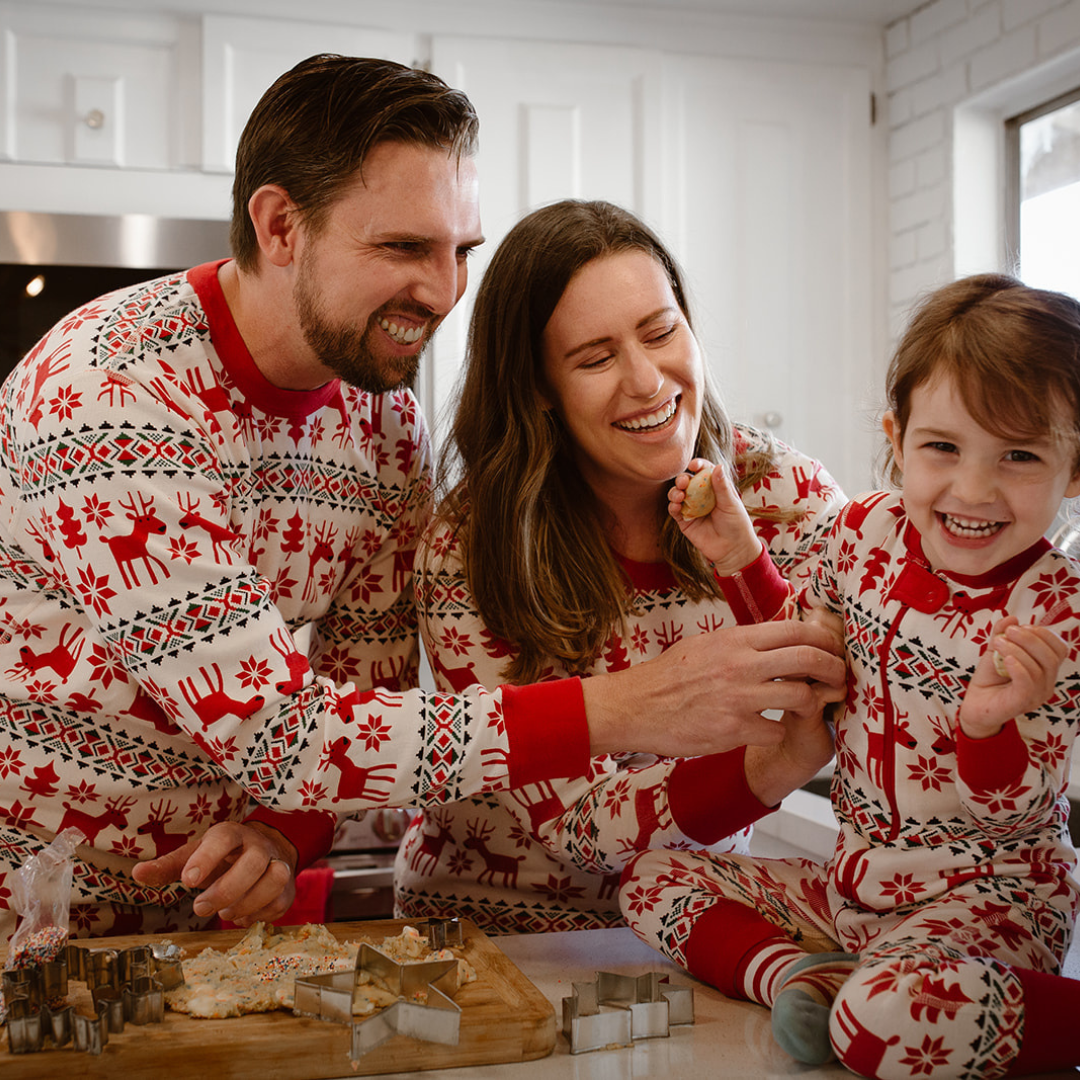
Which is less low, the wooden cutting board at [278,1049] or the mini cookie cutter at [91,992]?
the mini cookie cutter at [91,992]

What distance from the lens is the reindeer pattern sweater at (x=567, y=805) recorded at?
1.19 m

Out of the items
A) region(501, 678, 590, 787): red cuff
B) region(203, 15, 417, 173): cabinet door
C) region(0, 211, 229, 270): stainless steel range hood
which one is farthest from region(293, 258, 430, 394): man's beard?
region(203, 15, 417, 173): cabinet door

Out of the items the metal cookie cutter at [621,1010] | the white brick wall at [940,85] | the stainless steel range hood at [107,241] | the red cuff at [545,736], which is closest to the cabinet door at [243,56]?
the stainless steel range hood at [107,241]

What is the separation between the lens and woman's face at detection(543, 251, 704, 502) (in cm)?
131

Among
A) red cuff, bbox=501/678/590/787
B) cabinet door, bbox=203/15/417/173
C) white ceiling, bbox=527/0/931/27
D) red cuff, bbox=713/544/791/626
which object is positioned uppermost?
white ceiling, bbox=527/0/931/27

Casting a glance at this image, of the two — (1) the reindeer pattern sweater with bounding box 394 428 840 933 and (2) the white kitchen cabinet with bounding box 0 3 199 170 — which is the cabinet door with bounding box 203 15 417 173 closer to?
(2) the white kitchen cabinet with bounding box 0 3 199 170

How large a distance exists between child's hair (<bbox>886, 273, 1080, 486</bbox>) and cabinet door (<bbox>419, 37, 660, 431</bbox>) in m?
1.80

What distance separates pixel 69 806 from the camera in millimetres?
1162

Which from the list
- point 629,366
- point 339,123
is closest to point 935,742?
point 629,366

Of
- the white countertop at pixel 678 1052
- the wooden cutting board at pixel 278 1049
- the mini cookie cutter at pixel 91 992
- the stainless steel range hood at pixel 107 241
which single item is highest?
the stainless steel range hood at pixel 107 241

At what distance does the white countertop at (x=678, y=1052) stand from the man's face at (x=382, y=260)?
591 mm

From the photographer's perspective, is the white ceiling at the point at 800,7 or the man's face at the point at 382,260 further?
the white ceiling at the point at 800,7

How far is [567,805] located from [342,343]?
0.51 metres

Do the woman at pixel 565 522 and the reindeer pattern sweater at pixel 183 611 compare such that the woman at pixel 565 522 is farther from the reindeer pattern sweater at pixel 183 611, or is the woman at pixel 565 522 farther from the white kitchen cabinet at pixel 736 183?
the white kitchen cabinet at pixel 736 183
